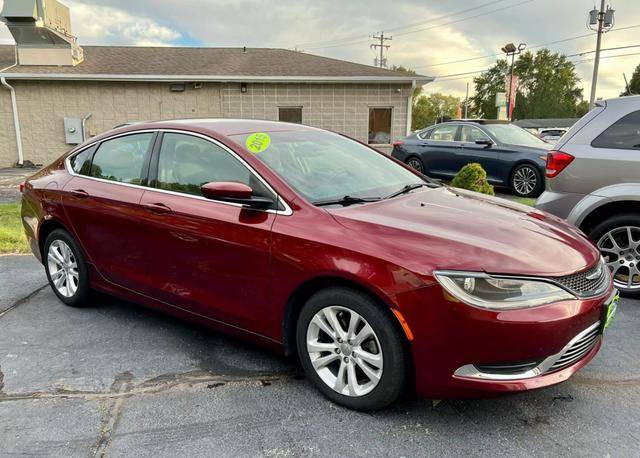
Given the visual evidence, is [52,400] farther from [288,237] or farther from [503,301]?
[503,301]

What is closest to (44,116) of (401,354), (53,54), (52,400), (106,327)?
(53,54)

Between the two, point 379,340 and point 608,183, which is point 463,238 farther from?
point 608,183

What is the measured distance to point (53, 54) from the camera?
624 inches

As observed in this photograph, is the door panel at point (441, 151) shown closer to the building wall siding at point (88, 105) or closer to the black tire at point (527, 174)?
the black tire at point (527, 174)

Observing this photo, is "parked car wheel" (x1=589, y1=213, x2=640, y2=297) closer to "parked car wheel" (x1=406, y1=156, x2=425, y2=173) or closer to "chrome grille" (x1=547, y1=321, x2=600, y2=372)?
"chrome grille" (x1=547, y1=321, x2=600, y2=372)

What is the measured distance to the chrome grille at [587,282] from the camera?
8.02 ft

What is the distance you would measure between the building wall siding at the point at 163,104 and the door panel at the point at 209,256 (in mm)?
12508

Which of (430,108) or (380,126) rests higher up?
(430,108)

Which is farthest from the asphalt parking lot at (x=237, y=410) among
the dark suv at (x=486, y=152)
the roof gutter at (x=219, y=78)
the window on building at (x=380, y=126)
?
the window on building at (x=380, y=126)

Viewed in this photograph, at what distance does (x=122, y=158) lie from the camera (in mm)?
3822

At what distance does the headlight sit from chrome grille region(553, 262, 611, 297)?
0.19 meters

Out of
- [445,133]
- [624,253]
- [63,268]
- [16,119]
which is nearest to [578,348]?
[624,253]

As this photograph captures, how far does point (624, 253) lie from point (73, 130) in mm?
15586

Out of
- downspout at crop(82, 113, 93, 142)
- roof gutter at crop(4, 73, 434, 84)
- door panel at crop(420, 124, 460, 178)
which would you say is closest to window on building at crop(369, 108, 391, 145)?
roof gutter at crop(4, 73, 434, 84)
